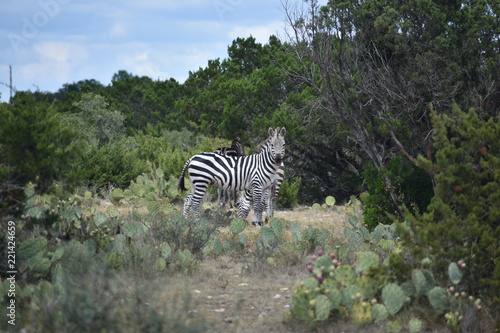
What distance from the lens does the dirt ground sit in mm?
6094

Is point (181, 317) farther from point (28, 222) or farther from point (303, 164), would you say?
point (303, 164)

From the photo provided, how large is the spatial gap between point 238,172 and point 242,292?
259 inches

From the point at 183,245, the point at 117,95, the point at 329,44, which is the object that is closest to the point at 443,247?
the point at 183,245

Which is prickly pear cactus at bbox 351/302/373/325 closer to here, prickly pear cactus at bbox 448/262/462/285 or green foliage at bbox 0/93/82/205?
prickly pear cactus at bbox 448/262/462/285

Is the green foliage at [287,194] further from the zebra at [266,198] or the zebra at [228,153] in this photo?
the zebra at [266,198]

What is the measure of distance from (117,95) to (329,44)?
147ft

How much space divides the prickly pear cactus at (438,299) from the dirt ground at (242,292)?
3.19ft

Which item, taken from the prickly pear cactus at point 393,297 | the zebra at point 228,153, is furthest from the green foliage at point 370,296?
the zebra at point 228,153

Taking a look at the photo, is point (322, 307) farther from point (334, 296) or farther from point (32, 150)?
point (32, 150)

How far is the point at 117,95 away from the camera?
56156 mm

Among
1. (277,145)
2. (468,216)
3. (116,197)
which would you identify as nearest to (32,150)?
(468,216)

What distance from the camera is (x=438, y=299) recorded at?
637cm

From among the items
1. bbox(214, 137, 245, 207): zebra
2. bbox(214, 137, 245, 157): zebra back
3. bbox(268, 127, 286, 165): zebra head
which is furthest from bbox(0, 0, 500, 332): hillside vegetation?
bbox(214, 137, 245, 157): zebra back

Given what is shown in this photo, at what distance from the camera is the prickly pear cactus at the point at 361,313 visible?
612cm
